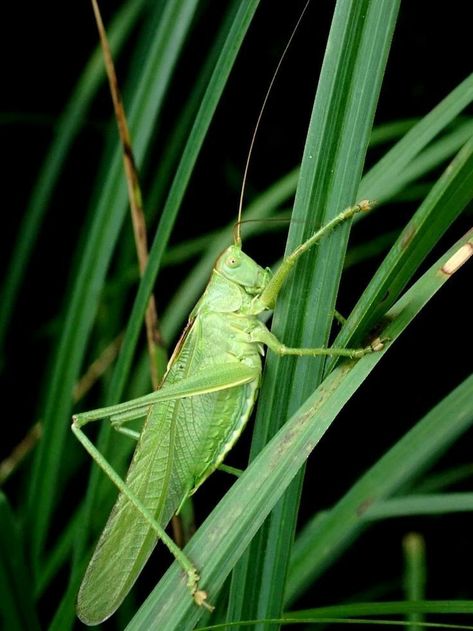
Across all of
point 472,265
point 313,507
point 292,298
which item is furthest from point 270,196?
point 313,507

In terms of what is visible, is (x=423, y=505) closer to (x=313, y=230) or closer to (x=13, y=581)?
(x=313, y=230)

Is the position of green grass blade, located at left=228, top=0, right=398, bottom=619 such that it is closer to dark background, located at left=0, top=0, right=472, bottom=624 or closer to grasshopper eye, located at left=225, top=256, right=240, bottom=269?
grasshopper eye, located at left=225, top=256, right=240, bottom=269

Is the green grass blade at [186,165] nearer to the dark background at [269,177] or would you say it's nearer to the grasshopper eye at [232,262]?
the grasshopper eye at [232,262]

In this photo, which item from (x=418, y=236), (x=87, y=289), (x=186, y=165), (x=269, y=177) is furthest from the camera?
(x=269, y=177)

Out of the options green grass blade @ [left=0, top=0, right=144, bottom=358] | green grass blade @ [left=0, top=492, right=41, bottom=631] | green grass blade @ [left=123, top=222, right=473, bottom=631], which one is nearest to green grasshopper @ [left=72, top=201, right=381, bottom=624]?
green grass blade @ [left=0, top=492, right=41, bottom=631]

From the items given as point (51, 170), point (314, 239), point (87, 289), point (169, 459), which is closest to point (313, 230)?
point (314, 239)

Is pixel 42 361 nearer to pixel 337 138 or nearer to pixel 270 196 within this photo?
pixel 270 196
